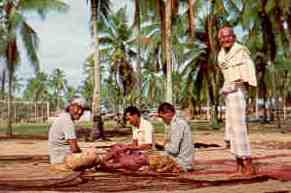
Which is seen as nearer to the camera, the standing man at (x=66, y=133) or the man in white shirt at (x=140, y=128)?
the standing man at (x=66, y=133)

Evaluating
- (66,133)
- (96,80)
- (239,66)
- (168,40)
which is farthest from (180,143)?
(96,80)

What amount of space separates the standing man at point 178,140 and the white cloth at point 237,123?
2.21ft

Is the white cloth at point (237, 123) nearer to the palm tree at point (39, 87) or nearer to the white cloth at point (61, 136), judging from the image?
the white cloth at point (61, 136)

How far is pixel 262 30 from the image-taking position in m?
30.8

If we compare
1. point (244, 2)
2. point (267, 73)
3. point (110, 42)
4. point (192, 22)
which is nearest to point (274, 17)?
point (244, 2)

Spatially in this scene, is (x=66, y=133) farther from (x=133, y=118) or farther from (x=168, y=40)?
(x=168, y=40)

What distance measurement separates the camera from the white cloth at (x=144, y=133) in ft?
27.9

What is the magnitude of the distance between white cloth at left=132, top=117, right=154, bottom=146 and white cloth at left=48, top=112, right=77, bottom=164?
1.03m

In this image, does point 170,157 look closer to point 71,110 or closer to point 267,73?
point 71,110

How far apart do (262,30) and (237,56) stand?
80.0ft

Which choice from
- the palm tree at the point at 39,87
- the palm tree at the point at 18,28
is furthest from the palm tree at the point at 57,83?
the palm tree at the point at 18,28

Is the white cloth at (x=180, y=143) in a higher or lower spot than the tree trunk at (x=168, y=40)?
lower

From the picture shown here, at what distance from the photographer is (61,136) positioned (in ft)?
27.1

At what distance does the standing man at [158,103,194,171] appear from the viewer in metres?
7.69
